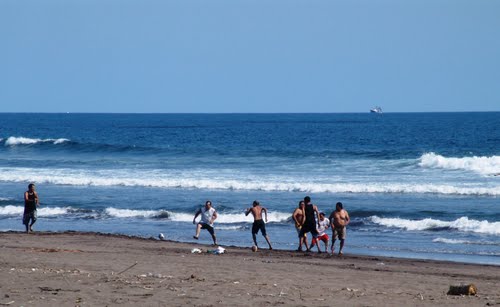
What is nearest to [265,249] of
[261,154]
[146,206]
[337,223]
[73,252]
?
[337,223]

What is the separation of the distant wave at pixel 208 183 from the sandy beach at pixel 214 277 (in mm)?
13973

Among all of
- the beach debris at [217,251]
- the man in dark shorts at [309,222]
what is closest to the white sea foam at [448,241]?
the man in dark shorts at [309,222]

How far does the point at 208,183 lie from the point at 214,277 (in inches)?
869

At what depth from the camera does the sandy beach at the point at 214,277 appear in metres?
10.9

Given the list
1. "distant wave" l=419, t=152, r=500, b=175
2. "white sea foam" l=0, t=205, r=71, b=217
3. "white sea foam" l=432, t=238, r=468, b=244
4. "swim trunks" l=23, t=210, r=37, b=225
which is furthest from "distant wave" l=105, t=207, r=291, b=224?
"distant wave" l=419, t=152, r=500, b=175

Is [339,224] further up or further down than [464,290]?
further up

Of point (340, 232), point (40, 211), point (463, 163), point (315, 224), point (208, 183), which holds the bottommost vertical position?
point (40, 211)

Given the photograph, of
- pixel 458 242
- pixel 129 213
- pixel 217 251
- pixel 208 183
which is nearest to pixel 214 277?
pixel 217 251

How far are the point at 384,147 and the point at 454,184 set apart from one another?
27.4m

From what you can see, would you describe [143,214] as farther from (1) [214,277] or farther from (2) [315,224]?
(1) [214,277]

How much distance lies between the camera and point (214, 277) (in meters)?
13.0

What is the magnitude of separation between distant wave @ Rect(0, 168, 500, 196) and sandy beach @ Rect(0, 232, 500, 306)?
1397 centimetres

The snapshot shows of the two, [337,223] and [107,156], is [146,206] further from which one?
[107,156]

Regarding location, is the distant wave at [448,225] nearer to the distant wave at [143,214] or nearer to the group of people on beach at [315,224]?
the distant wave at [143,214]
